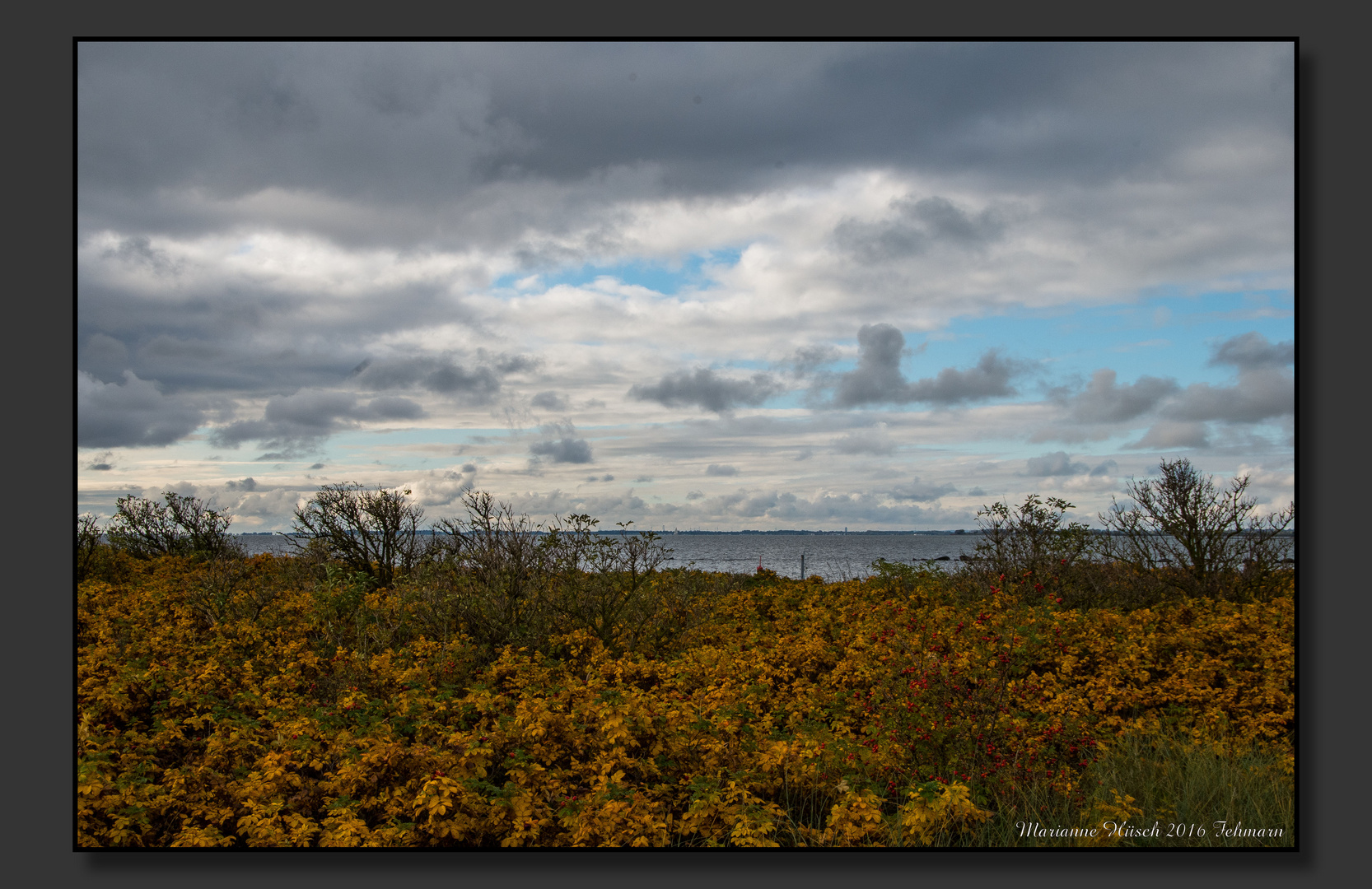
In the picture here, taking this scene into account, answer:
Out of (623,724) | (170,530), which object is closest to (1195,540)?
(623,724)

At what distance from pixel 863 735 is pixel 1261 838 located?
2532mm

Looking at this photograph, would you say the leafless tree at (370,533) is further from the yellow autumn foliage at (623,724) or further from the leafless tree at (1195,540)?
the leafless tree at (1195,540)

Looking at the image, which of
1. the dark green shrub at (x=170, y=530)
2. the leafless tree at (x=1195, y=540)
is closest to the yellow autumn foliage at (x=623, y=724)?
the leafless tree at (x=1195, y=540)

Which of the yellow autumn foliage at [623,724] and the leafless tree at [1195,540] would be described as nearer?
the yellow autumn foliage at [623,724]

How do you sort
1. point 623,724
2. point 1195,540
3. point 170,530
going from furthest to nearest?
1. point 170,530
2. point 1195,540
3. point 623,724

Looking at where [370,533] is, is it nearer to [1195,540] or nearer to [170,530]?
[170,530]

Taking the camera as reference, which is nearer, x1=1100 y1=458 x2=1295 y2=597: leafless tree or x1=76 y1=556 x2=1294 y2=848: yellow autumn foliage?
x1=76 y1=556 x2=1294 y2=848: yellow autumn foliage

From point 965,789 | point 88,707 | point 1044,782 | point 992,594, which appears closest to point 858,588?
point 992,594

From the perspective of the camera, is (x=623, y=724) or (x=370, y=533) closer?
(x=623, y=724)

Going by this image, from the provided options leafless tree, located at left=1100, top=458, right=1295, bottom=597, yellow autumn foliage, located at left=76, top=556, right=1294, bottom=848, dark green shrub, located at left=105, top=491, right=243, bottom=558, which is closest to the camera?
yellow autumn foliage, located at left=76, top=556, right=1294, bottom=848

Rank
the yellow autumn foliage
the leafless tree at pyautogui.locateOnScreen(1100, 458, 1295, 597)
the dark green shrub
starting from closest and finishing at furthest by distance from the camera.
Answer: the yellow autumn foliage < the leafless tree at pyautogui.locateOnScreen(1100, 458, 1295, 597) < the dark green shrub

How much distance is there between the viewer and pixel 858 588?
13.0 metres

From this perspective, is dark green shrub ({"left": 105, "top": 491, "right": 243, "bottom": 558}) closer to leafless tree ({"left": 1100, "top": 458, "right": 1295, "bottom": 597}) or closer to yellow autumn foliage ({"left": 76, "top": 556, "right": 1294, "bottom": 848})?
yellow autumn foliage ({"left": 76, "top": 556, "right": 1294, "bottom": 848})

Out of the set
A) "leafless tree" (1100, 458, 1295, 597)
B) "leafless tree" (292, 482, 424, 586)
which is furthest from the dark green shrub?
"leafless tree" (1100, 458, 1295, 597)
